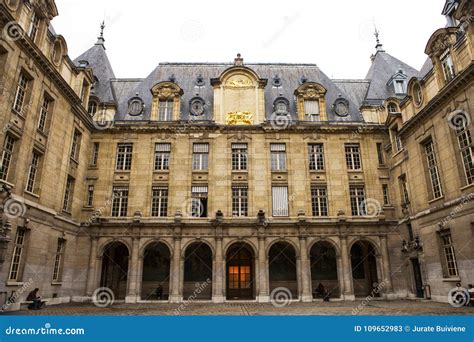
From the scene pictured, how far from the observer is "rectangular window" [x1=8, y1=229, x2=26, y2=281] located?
16250mm

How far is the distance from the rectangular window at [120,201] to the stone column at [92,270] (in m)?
2.26

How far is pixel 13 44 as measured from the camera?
15.8 m

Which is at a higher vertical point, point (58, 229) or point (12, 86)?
point (12, 86)

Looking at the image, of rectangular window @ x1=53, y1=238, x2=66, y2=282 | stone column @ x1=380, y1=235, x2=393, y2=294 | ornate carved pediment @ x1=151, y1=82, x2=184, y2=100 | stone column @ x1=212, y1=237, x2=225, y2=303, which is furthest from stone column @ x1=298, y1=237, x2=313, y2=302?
rectangular window @ x1=53, y1=238, x2=66, y2=282

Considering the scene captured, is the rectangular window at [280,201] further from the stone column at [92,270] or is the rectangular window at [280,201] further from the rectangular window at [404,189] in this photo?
the stone column at [92,270]

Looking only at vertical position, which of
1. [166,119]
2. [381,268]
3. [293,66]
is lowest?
[381,268]

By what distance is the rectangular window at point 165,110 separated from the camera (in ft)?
85.2

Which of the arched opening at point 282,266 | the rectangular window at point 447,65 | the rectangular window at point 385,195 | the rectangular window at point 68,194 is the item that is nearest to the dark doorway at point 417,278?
the rectangular window at point 385,195

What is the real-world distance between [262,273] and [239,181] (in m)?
6.45

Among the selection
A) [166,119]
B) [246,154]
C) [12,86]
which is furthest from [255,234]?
[12,86]

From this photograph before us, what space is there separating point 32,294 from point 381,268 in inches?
804

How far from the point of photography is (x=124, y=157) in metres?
24.7

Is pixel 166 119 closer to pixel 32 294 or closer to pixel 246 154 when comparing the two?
pixel 246 154

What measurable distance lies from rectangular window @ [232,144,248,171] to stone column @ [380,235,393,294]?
10638mm
